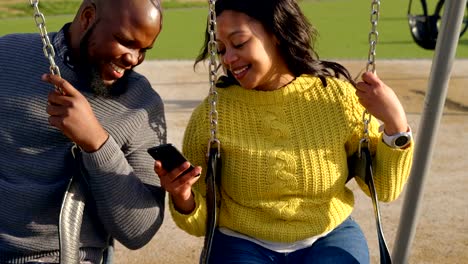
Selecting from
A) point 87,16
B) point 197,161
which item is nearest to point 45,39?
point 87,16

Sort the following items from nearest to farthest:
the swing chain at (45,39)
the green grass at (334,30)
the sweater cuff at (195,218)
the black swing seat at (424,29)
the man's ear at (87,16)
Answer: the swing chain at (45,39) → the man's ear at (87,16) → the sweater cuff at (195,218) → the black swing seat at (424,29) → the green grass at (334,30)

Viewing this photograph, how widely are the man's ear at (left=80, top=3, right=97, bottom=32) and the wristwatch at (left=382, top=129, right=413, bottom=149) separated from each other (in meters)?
0.87

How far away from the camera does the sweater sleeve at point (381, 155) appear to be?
7.12 feet

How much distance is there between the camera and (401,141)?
84.7 inches

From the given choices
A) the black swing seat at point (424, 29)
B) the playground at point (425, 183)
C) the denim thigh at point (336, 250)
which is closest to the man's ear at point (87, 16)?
the denim thigh at point (336, 250)

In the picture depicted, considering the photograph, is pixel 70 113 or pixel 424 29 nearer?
pixel 70 113

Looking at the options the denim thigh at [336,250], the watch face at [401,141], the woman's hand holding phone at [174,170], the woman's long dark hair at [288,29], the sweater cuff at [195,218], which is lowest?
the denim thigh at [336,250]

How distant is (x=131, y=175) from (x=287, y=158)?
0.44 meters

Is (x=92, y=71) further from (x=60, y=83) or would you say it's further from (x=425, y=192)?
(x=425, y=192)

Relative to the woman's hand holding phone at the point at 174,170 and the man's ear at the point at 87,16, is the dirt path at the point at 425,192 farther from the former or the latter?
the man's ear at the point at 87,16

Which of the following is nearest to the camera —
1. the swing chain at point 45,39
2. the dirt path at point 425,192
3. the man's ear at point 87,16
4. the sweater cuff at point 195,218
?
the swing chain at point 45,39

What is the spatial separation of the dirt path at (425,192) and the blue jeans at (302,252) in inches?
55.3

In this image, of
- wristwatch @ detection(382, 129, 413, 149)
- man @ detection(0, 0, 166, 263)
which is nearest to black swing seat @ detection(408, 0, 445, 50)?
wristwatch @ detection(382, 129, 413, 149)

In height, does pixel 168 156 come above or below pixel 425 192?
above
